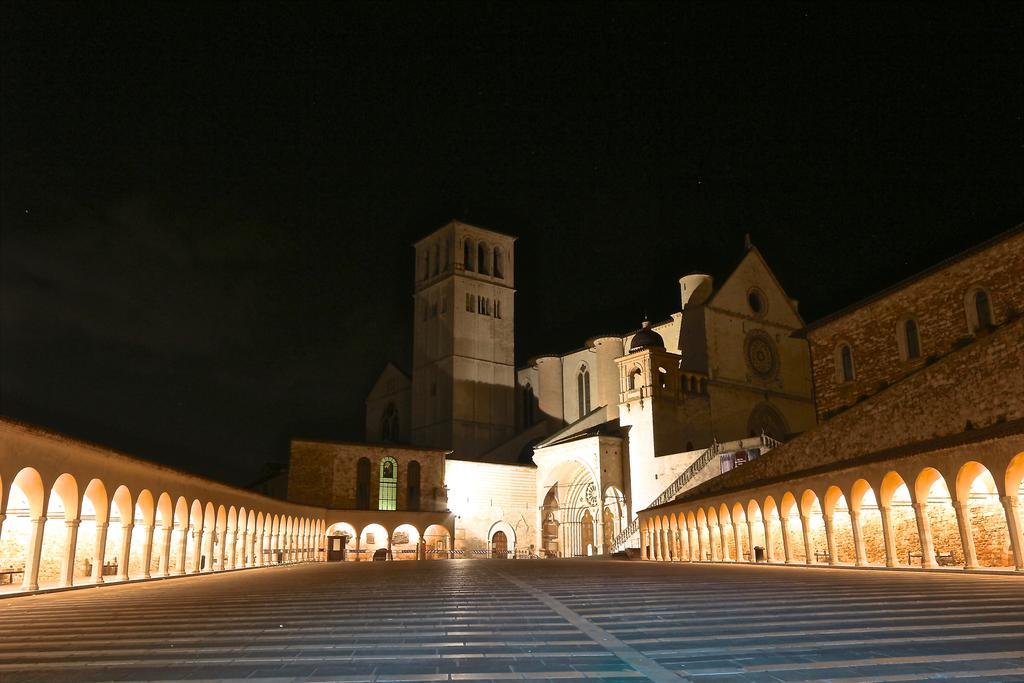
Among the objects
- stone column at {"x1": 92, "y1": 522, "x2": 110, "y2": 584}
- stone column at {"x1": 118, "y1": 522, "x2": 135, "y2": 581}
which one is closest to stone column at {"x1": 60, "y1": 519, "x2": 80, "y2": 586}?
stone column at {"x1": 92, "y1": 522, "x2": 110, "y2": 584}

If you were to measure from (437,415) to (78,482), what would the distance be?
43.2 m

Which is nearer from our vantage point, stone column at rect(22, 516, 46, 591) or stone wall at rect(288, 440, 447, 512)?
stone column at rect(22, 516, 46, 591)

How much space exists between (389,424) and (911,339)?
1889 inches

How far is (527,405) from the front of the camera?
6297 centimetres

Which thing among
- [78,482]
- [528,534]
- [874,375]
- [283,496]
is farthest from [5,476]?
[283,496]

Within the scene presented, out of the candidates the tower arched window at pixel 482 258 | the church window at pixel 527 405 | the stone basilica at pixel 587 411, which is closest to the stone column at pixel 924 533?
the stone basilica at pixel 587 411

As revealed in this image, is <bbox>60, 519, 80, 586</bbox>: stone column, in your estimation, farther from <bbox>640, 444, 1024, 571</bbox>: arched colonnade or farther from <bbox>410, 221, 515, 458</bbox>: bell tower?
<bbox>410, 221, 515, 458</bbox>: bell tower

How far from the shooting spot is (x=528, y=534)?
50.0m

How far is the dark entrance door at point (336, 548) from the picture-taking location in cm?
4441

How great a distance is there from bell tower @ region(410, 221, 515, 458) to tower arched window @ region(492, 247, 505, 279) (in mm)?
82

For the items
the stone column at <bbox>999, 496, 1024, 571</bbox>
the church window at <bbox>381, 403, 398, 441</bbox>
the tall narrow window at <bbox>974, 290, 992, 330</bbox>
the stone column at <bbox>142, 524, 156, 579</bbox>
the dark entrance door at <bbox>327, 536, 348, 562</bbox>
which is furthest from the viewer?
the church window at <bbox>381, 403, 398, 441</bbox>

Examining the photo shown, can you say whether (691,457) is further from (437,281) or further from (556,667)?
(556,667)

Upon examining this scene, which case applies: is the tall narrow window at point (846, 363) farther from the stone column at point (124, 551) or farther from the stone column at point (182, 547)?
A: the stone column at point (124, 551)

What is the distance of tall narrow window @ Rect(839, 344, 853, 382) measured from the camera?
31.0 metres
